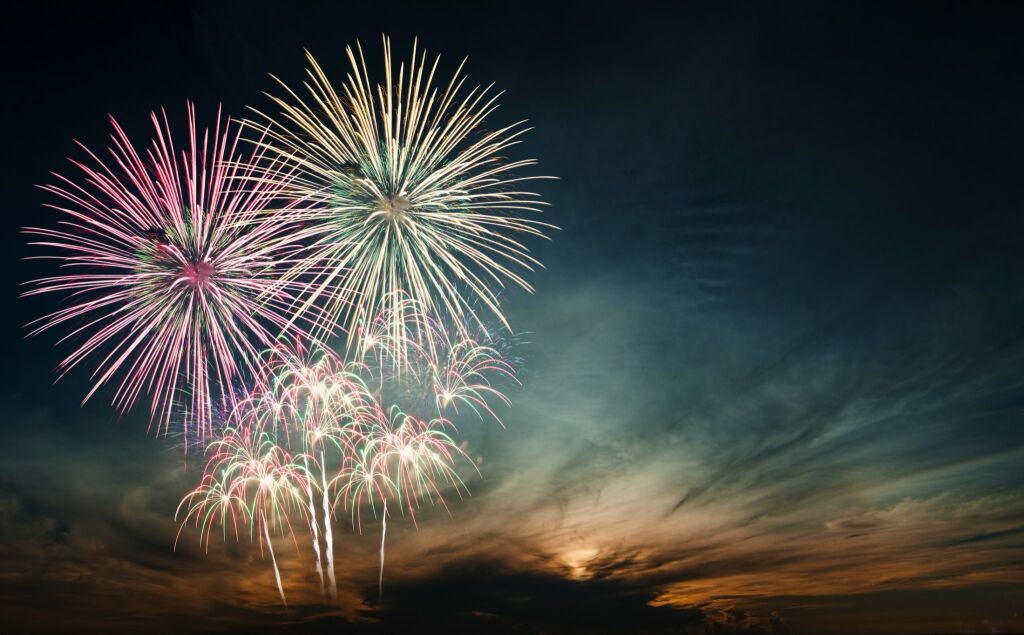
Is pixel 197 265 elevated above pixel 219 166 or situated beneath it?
situated beneath

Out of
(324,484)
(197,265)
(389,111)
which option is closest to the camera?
(389,111)

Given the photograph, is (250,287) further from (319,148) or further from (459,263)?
(459,263)

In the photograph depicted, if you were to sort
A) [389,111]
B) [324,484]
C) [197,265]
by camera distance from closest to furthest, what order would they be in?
1. [389,111]
2. [197,265]
3. [324,484]

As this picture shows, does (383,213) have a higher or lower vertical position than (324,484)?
higher

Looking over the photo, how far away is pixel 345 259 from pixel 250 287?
4.63m

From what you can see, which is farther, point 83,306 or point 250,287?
point 250,287

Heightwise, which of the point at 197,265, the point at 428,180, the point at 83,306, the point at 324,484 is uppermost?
the point at 428,180

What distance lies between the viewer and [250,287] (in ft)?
106

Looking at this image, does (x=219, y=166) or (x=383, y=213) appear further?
(x=383, y=213)

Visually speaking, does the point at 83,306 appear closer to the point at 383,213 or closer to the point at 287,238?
the point at 287,238

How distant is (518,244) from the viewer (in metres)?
31.0

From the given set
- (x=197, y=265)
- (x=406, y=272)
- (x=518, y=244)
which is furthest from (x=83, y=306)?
(x=518, y=244)

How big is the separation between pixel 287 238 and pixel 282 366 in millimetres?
9925

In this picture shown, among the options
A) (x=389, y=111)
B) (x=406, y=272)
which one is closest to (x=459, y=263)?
(x=406, y=272)
